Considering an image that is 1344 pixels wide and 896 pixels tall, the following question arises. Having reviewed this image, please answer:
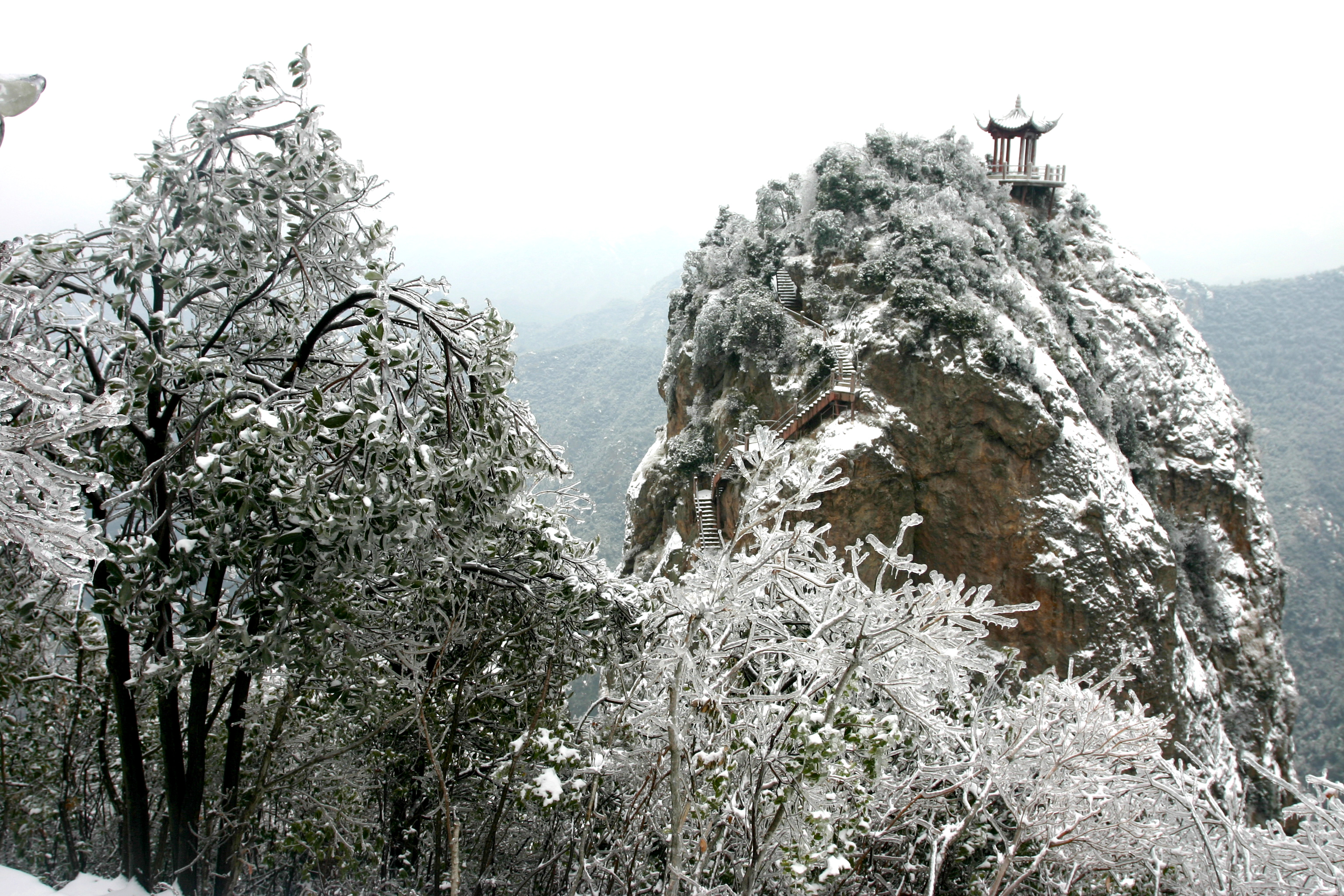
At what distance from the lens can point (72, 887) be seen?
2.16m

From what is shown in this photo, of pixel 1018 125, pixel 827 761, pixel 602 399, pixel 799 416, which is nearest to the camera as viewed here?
pixel 827 761

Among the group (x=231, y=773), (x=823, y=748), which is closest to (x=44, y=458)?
(x=231, y=773)

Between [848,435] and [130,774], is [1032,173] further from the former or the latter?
[130,774]

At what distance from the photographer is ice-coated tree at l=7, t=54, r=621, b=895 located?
2.02 m

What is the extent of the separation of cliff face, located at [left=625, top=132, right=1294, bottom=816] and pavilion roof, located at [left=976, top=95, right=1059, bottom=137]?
3.21 m

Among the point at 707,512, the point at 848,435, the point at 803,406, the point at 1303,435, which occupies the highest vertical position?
the point at 803,406

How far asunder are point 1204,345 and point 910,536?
16657mm

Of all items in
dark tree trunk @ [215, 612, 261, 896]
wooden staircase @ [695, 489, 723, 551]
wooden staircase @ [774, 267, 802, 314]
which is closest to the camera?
dark tree trunk @ [215, 612, 261, 896]

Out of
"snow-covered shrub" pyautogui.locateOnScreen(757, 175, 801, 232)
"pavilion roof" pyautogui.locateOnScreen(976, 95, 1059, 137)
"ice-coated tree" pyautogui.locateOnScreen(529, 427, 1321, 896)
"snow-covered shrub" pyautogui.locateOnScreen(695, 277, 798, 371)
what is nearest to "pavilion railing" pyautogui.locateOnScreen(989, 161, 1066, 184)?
"pavilion roof" pyautogui.locateOnScreen(976, 95, 1059, 137)

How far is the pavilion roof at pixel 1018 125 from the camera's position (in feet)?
79.7

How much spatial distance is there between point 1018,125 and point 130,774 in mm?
29062

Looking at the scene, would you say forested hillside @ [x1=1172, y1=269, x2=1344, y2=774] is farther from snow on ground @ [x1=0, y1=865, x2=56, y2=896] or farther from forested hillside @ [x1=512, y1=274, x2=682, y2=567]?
snow on ground @ [x1=0, y1=865, x2=56, y2=896]

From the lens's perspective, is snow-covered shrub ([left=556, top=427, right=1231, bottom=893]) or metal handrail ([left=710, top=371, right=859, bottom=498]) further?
metal handrail ([left=710, top=371, right=859, bottom=498])

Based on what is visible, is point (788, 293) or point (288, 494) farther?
point (788, 293)
